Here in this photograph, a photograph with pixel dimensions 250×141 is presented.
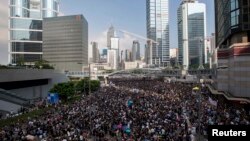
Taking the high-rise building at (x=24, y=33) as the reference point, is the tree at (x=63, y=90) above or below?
below

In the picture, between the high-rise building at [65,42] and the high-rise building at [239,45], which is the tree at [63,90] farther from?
the high-rise building at [65,42]

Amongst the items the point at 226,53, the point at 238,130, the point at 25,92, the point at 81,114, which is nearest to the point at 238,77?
the point at 226,53

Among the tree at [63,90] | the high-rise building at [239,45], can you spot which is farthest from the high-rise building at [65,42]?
the high-rise building at [239,45]

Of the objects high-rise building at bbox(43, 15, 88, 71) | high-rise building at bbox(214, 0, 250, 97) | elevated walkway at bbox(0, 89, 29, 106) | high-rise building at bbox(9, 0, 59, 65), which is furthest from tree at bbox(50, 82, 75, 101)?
high-rise building at bbox(43, 15, 88, 71)

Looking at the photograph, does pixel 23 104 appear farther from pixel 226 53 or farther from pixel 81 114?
pixel 226 53

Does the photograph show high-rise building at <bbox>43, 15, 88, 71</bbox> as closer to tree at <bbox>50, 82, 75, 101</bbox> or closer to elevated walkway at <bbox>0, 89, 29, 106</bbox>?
tree at <bbox>50, 82, 75, 101</bbox>
